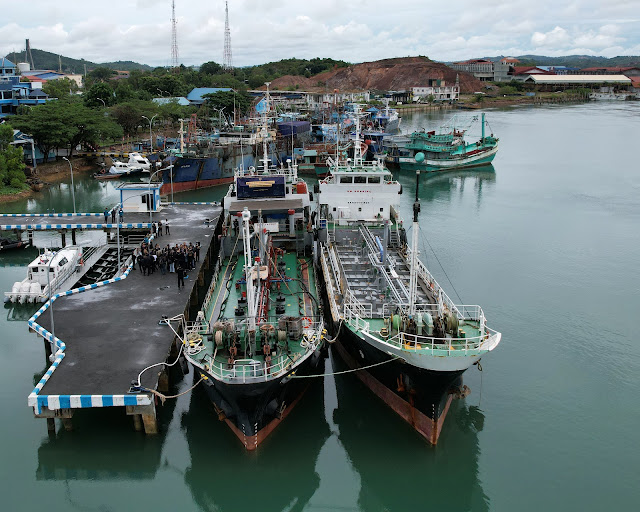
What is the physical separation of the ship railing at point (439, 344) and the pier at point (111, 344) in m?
7.64

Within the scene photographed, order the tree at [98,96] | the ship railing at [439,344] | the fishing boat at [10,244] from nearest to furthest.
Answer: the ship railing at [439,344] < the fishing boat at [10,244] < the tree at [98,96]

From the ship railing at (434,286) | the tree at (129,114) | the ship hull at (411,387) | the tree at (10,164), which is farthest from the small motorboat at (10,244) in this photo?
the tree at (129,114)

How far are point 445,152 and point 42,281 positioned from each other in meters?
54.8

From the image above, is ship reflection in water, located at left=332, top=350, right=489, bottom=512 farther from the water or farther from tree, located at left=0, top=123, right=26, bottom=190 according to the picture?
tree, located at left=0, top=123, right=26, bottom=190

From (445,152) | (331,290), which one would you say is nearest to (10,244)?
(331,290)

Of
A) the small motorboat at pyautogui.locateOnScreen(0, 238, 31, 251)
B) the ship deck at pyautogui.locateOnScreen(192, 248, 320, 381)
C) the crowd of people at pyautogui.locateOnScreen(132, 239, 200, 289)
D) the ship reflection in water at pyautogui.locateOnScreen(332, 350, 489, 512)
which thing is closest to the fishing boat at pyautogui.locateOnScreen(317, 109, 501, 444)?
the ship reflection in water at pyautogui.locateOnScreen(332, 350, 489, 512)

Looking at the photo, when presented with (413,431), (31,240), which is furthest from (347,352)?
(31,240)

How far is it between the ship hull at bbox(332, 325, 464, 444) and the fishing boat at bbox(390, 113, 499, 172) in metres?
54.3

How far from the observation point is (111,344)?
67.2ft

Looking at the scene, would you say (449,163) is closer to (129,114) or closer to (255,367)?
(129,114)

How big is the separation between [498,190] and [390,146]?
18.5 m

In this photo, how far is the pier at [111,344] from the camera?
58.1ft

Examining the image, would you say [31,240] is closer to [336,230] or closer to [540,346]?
[336,230]

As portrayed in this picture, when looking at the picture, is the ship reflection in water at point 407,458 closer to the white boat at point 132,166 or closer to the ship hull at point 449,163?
the white boat at point 132,166
